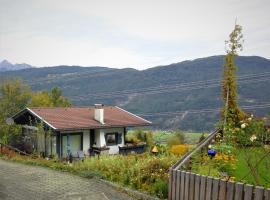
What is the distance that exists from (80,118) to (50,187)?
18.7 meters

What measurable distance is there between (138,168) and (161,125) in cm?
11424

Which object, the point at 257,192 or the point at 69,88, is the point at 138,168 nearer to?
the point at 257,192

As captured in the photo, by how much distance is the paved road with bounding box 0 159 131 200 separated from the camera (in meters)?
10.2

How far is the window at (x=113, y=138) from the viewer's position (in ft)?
97.7

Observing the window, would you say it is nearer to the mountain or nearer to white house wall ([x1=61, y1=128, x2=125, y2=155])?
white house wall ([x1=61, y1=128, x2=125, y2=155])

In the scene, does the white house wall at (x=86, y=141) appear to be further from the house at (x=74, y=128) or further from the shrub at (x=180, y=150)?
the shrub at (x=180, y=150)

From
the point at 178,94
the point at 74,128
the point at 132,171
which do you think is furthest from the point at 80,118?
the point at 178,94

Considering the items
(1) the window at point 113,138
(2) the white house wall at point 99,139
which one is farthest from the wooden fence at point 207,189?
(1) the window at point 113,138

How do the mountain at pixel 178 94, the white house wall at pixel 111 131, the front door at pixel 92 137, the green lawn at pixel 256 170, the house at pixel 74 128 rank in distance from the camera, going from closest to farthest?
1. the green lawn at pixel 256 170
2. the house at pixel 74 128
3. the front door at pixel 92 137
4. the white house wall at pixel 111 131
5. the mountain at pixel 178 94

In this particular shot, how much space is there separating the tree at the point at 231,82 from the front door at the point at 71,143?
41.1 ft

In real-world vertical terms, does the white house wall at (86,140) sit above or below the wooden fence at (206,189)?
below

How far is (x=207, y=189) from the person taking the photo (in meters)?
7.85

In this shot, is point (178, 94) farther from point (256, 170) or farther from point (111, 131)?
point (256, 170)

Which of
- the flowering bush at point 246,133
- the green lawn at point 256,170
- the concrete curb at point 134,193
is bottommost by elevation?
the concrete curb at point 134,193
